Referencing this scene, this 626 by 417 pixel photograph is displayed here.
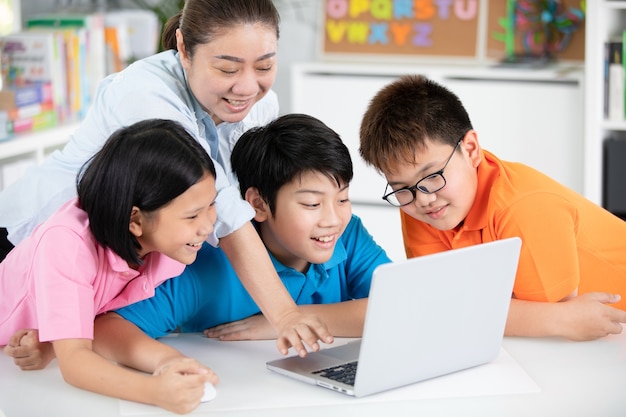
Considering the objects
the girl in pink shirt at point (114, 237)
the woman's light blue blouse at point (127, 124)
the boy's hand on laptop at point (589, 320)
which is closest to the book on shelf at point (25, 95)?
the woman's light blue blouse at point (127, 124)

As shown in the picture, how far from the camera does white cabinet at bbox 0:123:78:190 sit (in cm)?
313

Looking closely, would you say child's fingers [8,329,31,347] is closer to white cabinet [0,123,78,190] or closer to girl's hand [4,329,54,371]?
girl's hand [4,329,54,371]

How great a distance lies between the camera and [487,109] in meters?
4.12

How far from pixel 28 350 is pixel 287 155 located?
1.79ft

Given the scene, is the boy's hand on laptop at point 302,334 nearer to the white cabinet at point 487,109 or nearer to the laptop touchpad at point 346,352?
the laptop touchpad at point 346,352

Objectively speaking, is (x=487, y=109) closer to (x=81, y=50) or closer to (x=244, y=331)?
(x=81, y=50)

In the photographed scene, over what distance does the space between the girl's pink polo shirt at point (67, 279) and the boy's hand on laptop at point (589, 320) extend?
24.7 inches

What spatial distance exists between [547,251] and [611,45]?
7.54ft

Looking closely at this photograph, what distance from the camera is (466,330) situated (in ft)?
4.44

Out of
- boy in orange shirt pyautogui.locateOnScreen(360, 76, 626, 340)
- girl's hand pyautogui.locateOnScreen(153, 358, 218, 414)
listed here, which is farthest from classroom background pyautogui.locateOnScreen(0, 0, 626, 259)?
girl's hand pyautogui.locateOnScreen(153, 358, 218, 414)

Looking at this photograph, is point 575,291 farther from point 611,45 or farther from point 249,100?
point 611,45

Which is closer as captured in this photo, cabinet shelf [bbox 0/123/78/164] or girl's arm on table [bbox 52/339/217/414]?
girl's arm on table [bbox 52/339/217/414]

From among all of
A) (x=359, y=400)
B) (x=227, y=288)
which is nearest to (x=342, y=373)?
(x=359, y=400)

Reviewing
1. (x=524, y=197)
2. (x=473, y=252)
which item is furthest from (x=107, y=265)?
(x=524, y=197)
